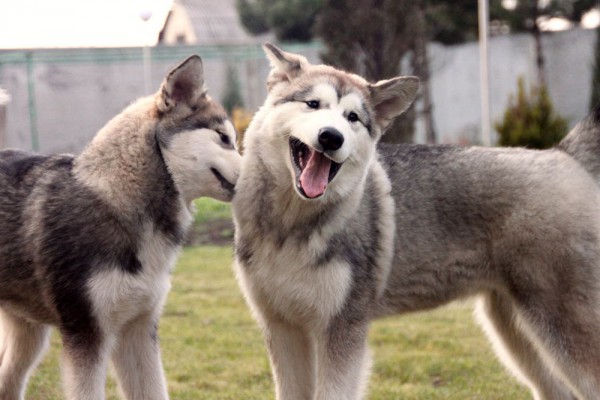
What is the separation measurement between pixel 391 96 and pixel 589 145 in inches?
43.4

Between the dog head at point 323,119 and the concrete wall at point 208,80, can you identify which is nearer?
the dog head at point 323,119

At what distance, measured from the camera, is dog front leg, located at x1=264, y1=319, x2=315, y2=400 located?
14.2 feet

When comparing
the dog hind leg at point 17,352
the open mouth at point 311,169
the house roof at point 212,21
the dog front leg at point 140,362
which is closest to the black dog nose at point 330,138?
the open mouth at point 311,169

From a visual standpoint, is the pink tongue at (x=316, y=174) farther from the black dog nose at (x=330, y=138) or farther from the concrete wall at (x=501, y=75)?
the concrete wall at (x=501, y=75)

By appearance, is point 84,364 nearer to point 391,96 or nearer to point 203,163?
point 203,163

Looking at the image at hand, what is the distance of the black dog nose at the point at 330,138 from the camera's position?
386cm

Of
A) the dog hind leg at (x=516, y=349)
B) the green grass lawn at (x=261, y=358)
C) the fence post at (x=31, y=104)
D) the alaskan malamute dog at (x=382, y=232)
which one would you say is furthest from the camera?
the fence post at (x=31, y=104)

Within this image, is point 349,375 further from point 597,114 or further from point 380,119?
point 597,114

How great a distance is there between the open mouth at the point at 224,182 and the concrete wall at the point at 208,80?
39.4ft

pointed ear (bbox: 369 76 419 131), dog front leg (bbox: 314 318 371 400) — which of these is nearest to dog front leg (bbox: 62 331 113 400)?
dog front leg (bbox: 314 318 371 400)

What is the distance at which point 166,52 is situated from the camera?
61.0 ft

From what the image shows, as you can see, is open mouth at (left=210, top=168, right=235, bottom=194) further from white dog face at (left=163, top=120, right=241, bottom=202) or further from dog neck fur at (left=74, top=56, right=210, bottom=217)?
dog neck fur at (left=74, top=56, right=210, bottom=217)

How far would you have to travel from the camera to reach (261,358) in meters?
6.48

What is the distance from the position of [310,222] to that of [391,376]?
224 centimetres
